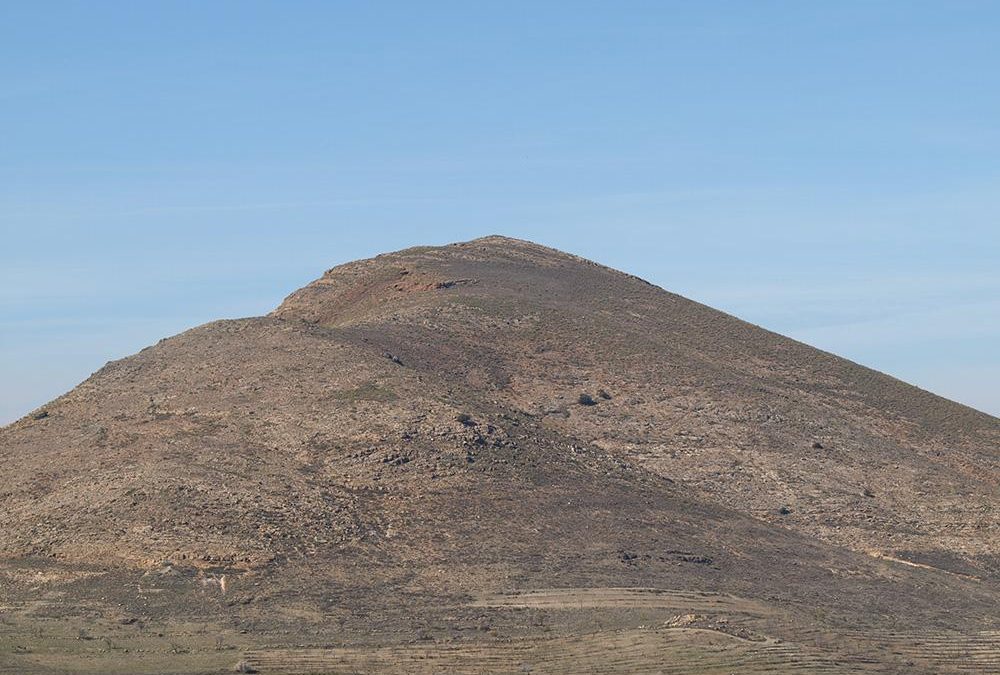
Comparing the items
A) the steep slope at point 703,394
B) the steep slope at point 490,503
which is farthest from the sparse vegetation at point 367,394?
the steep slope at point 703,394

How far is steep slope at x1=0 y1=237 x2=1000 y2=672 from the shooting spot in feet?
146

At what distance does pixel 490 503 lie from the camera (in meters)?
54.2

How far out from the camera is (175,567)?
4853cm

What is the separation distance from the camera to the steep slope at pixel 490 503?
4450 cm

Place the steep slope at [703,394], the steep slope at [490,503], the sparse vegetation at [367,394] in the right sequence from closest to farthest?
the steep slope at [490,503] → the sparse vegetation at [367,394] → the steep slope at [703,394]

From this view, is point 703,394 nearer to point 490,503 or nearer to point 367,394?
point 367,394

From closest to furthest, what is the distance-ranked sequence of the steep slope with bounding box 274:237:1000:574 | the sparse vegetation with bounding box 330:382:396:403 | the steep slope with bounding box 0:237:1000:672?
the steep slope with bounding box 0:237:1000:672 → the sparse vegetation with bounding box 330:382:396:403 → the steep slope with bounding box 274:237:1000:574

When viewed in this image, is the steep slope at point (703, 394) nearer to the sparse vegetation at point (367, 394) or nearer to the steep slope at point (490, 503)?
the steep slope at point (490, 503)

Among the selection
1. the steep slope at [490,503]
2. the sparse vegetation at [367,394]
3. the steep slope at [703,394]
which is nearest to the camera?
the steep slope at [490,503]

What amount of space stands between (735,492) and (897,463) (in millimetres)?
8870

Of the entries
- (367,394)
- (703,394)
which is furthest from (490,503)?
(703,394)

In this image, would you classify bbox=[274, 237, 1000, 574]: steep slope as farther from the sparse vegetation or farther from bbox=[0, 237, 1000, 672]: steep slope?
the sparse vegetation

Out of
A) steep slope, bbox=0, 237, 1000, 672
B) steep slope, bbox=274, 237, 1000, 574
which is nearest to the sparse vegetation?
steep slope, bbox=0, 237, 1000, 672

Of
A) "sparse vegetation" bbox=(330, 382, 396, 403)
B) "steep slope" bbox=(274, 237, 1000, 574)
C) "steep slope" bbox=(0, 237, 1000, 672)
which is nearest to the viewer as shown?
Answer: "steep slope" bbox=(0, 237, 1000, 672)
